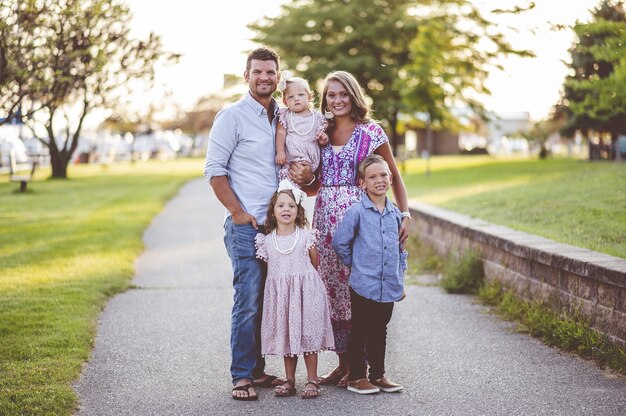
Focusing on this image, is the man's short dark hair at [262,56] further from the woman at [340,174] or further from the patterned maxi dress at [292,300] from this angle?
the patterned maxi dress at [292,300]

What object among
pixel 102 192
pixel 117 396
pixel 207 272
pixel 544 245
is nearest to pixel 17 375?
pixel 117 396

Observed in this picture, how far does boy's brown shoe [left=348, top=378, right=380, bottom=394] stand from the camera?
17.5 feet

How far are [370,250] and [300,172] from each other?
0.67 m

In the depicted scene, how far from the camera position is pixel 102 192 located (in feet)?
84.2

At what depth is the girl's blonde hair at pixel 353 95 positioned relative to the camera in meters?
5.55

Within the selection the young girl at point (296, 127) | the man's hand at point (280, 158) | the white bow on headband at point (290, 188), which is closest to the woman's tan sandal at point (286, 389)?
the white bow on headband at point (290, 188)

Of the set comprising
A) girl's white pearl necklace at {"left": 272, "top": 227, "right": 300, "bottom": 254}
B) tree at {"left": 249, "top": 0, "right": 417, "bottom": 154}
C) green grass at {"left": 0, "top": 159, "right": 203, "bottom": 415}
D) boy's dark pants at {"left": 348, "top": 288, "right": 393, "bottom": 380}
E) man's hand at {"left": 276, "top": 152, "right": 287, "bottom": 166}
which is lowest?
green grass at {"left": 0, "top": 159, "right": 203, "bottom": 415}

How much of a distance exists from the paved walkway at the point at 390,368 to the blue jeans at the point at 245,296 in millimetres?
235

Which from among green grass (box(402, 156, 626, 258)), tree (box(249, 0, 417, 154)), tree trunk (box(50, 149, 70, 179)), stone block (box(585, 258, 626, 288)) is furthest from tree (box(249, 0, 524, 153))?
stone block (box(585, 258, 626, 288))

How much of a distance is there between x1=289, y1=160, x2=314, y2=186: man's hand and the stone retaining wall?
2.27 meters

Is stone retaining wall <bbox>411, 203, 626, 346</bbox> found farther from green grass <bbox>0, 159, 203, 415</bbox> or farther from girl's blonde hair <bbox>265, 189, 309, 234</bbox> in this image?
green grass <bbox>0, 159, 203, 415</bbox>

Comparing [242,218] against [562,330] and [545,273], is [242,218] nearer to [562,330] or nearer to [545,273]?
[562,330]

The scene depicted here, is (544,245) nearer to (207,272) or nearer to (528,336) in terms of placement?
(528,336)

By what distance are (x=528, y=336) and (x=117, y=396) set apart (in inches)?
133
